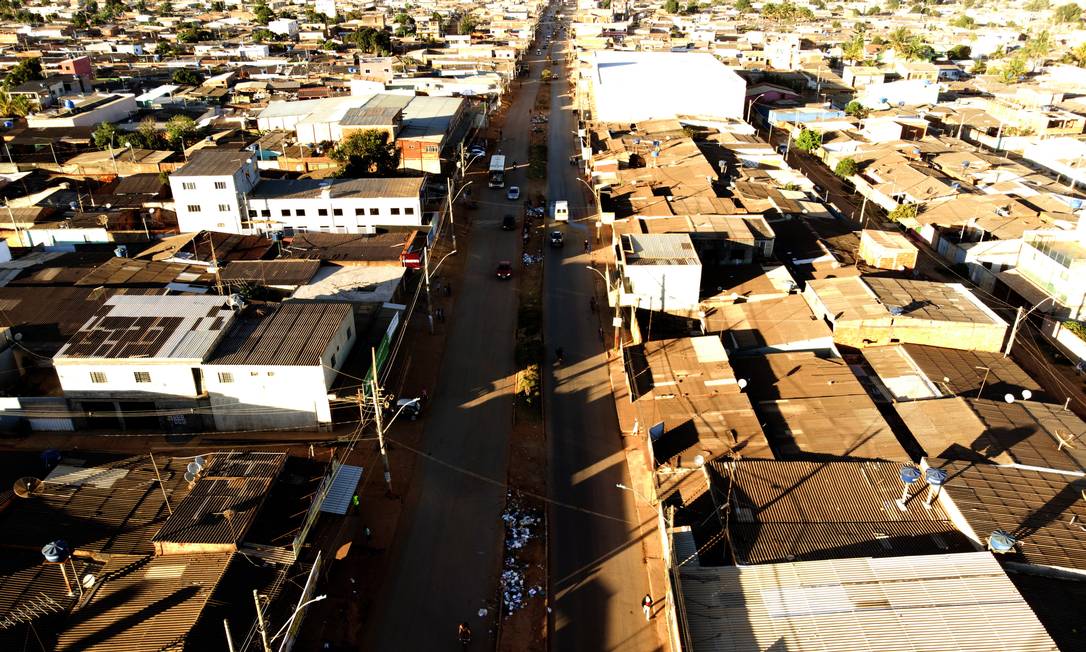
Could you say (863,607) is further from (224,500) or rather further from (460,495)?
(224,500)

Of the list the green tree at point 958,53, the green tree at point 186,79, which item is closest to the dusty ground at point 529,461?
the green tree at point 186,79

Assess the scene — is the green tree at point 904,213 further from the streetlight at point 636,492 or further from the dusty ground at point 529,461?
the streetlight at point 636,492

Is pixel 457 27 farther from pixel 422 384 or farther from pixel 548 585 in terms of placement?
pixel 548 585

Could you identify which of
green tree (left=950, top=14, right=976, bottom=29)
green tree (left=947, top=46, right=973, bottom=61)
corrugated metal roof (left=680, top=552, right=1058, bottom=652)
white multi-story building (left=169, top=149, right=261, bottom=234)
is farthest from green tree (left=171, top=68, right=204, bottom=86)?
green tree (left=950, top=14, right=976, bottom=29)

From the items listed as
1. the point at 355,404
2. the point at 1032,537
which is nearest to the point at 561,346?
the point at 355,404

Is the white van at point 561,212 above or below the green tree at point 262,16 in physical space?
below

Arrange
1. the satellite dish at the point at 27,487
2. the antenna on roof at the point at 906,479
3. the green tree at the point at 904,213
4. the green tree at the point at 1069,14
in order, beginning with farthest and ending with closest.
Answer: the green tree at the point at 1069,14
the green tree at the point at 904,213
the satellite dish at the point at 27,487
the antenna on roof at the point at 906,479
